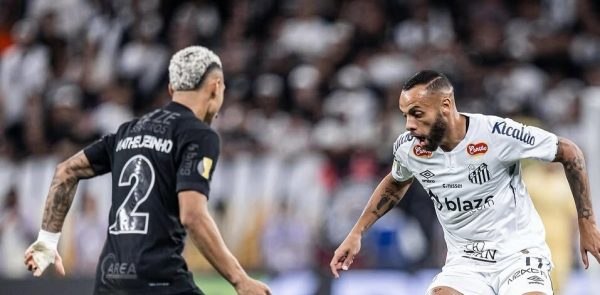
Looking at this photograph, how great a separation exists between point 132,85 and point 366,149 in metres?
3.95

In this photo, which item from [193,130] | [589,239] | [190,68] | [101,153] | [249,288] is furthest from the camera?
[589,239]

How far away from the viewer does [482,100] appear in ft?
47.0

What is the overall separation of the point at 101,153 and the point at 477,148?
230cm

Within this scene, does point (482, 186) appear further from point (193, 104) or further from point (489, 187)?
point (193, 104)

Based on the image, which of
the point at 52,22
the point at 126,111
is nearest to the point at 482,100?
the point at 126,111

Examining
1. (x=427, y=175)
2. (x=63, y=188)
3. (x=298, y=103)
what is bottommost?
(x=63, y=188)

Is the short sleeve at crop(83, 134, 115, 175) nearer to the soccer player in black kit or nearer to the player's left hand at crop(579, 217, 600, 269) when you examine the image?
the soccer player in black kit

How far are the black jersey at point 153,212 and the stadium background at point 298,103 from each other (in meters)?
5.07

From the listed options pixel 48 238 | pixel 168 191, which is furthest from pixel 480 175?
pixel 48 238

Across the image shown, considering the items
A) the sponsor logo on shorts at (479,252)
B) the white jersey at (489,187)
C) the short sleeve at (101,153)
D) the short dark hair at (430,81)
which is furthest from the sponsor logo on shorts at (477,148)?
the short sleeve at (101,153)

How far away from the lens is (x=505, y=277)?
6.98 meters

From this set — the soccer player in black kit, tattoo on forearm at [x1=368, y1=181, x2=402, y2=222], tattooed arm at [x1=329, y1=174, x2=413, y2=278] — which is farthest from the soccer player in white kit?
the soccer player in black kit

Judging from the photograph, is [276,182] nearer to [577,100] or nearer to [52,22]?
[577,100]

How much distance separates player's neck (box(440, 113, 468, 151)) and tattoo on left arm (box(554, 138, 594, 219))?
60 cm
